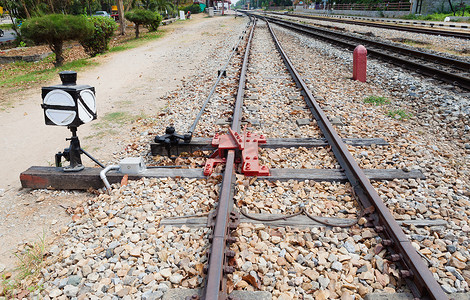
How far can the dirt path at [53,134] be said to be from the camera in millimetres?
2975

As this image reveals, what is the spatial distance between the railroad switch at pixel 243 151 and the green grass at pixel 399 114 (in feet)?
8.43

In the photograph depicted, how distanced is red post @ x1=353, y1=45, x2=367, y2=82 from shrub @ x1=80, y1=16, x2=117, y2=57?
11.0 metres

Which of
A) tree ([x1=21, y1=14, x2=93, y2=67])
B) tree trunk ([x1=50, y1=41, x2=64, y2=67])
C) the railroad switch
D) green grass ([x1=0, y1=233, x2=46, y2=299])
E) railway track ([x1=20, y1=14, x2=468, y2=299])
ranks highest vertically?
tree ([x1=21, y1=14, x2=93, y2=67])

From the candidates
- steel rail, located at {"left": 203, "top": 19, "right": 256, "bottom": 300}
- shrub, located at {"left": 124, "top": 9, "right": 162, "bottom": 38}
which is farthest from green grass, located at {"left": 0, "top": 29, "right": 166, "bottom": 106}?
steel rail, located at {"left": 203, "top": 19, "right": 256, "bottom": 300}

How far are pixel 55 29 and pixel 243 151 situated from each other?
35.4 feet

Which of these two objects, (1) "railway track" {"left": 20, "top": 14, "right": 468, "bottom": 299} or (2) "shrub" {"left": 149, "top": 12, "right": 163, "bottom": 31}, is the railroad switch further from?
(2) "shrub" {"left": 149, "top": 12, "right": 163, "bottom": 31}

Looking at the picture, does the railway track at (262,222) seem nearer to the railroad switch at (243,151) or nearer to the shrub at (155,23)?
the railroad switch at (243,151)

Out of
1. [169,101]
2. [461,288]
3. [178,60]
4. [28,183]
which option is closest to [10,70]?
[178,60]

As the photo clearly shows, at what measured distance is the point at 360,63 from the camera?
7.70m

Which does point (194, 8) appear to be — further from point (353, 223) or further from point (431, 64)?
point (353, 223)

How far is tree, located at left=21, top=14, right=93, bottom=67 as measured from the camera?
11180mm

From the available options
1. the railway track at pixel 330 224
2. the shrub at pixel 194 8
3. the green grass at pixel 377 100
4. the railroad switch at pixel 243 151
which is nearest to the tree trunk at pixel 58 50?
the railway track at pixel 330 224

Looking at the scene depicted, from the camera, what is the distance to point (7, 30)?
34.2 metres

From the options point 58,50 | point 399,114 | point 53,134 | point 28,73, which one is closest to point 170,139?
point 53,134
